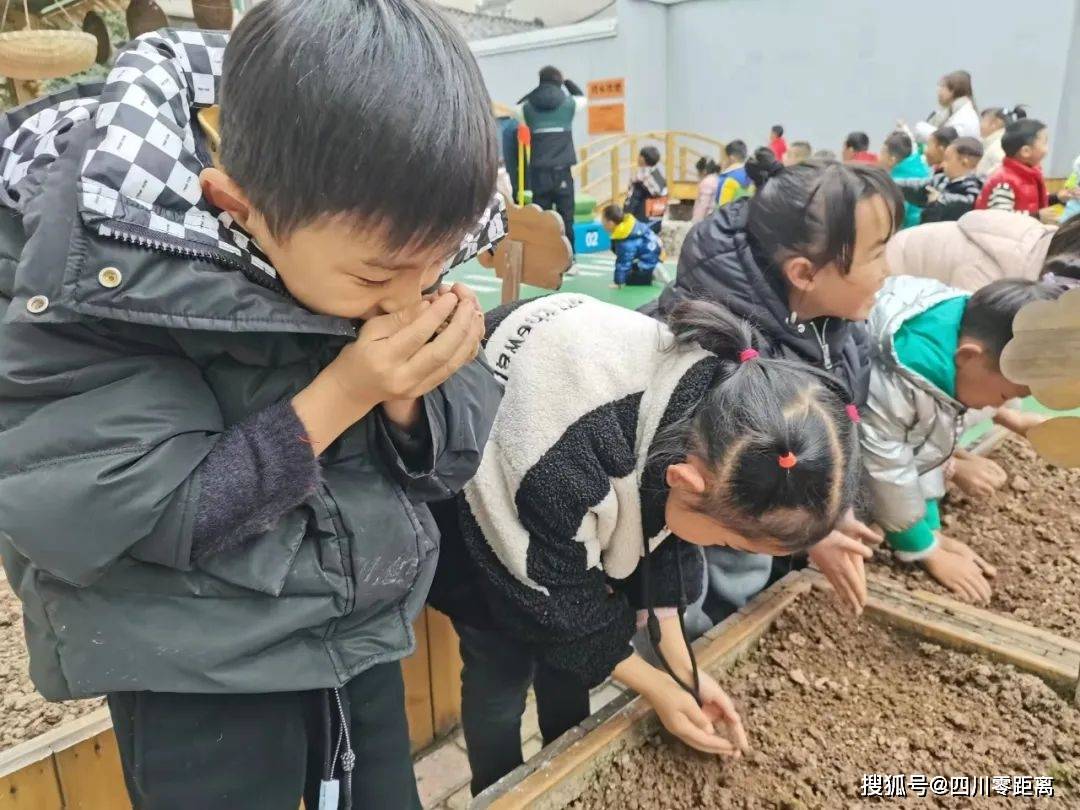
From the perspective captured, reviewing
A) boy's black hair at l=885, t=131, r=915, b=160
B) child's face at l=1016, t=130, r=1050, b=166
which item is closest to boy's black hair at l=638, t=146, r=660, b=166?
boy's black hair at l=885, t=131, r=915, b=160

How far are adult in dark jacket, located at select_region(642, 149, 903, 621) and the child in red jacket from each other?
11.1 ft

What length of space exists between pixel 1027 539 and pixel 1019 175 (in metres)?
3.28

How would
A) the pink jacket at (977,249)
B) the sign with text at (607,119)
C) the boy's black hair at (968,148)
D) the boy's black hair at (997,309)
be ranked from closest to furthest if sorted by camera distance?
1. the boy's black hair at (997,309)
2. the pink jacket at (977,249)
3. the boy's black hair at (968,148)
4. the sign with text at (607,119)

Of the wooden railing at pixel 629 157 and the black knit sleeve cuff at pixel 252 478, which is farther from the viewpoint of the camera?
the wooden railing at pixel 629 157

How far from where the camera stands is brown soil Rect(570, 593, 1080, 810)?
126cm

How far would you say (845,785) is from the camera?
128cm

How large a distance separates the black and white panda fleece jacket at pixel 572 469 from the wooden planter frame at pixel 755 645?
0.13 m

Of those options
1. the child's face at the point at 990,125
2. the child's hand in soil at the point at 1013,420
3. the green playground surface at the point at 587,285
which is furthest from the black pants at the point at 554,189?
the child's hand in soil at the point at 1013,420

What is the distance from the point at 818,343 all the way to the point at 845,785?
31.3 inches

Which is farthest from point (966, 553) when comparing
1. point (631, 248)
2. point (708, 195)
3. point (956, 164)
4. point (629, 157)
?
point (629, 157)

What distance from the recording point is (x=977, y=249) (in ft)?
8.30

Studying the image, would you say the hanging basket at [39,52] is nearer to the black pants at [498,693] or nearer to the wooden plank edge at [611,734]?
the black pants at [498,693]

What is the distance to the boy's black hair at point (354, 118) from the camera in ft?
1.86

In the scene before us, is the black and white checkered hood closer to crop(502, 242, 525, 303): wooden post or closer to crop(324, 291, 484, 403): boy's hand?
crop(324, 291, 484, 403): boy's hand
